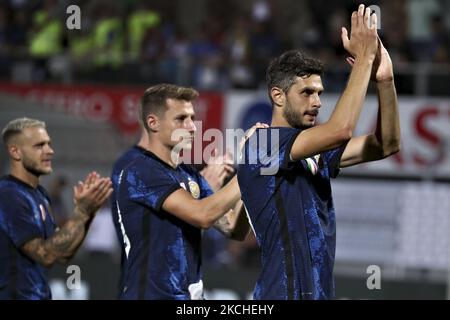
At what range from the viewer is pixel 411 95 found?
1556 centimetres

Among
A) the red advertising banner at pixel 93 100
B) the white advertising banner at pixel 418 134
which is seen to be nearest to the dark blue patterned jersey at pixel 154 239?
the white advertising banner at pixel 418 134

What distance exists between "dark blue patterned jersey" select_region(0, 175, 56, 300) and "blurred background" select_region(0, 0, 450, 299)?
6.45 meters

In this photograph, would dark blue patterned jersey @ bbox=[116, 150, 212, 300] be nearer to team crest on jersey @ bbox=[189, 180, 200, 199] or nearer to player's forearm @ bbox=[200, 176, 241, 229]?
team crest on jersey @ bbox=[189, 180, 200, 199]

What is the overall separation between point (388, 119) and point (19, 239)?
2.74 metres

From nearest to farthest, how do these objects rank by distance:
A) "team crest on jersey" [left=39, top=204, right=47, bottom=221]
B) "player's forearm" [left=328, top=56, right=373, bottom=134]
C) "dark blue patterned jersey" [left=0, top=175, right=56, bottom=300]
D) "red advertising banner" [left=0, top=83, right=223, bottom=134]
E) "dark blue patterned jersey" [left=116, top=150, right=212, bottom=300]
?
1. "player's forearm" [left=328, top=56, right=373, bottom=134]
2. "dark blue patterned jersey" [left=116, top=150, right=212, bottom=300]
3. "dark blue patterned jersey" [left=0, top=175, right=56, bottom=300]
4. "team crest on jersey" [left=39, top=204, right=47, bottom=221]
5. "red advertising banner" [left=0, top=83, right=223, bottom=134]

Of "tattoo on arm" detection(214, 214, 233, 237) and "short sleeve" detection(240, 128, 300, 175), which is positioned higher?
"short sleeve" detection(240, 128, 300, 175)

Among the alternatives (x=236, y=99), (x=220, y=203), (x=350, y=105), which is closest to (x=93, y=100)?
(x=236, y=99)

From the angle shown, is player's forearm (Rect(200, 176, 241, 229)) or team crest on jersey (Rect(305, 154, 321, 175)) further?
player's forearm (Rect(200, 176, 241, 229))

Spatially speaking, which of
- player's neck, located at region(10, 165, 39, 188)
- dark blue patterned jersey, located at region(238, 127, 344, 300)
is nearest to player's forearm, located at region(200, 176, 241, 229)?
dark blue patterned jersey, located at region(238, 127, 344, 300)

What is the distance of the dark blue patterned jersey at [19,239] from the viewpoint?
7281 mm

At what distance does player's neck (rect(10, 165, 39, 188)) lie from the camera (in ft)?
25.1

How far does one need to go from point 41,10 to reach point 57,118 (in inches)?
113

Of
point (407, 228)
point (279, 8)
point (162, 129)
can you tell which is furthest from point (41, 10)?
point (162, 129)

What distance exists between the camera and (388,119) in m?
6.05
